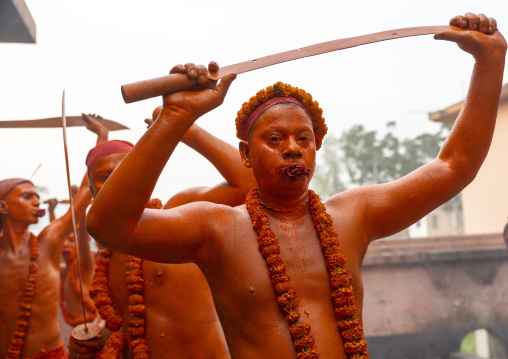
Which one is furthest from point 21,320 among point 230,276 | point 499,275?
point 499,275

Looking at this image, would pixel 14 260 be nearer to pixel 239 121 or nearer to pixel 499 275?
pixel 239 121

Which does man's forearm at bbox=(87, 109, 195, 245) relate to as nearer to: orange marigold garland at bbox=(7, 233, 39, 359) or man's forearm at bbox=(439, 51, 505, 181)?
man's forearm at bbox=(439, 51, 505, 181)

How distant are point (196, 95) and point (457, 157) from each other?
1.06m

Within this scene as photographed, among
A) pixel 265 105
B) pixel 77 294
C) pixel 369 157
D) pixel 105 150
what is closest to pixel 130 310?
pixel 105 150

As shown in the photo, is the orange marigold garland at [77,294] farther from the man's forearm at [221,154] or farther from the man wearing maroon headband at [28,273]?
the man's forearm at [221,154]

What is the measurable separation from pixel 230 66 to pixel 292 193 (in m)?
0.52

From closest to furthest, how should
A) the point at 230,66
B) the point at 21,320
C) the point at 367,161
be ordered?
1. the point at 230,66
2. the point at 21,320
3. the point at 367,161

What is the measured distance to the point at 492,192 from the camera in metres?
11.1

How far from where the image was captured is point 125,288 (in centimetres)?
295

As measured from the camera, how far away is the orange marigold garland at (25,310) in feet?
13.8

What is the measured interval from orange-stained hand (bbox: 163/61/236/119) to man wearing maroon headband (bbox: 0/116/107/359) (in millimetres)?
2932

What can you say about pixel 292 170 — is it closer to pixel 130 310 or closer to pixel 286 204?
pixel 286 204

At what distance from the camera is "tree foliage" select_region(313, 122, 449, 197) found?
15773mm

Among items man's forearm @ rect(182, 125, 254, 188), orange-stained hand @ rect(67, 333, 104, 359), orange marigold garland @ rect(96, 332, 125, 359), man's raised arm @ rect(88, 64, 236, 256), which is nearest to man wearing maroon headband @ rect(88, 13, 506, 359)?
man's raised arm @ rect(88, 64, 236, 256)
